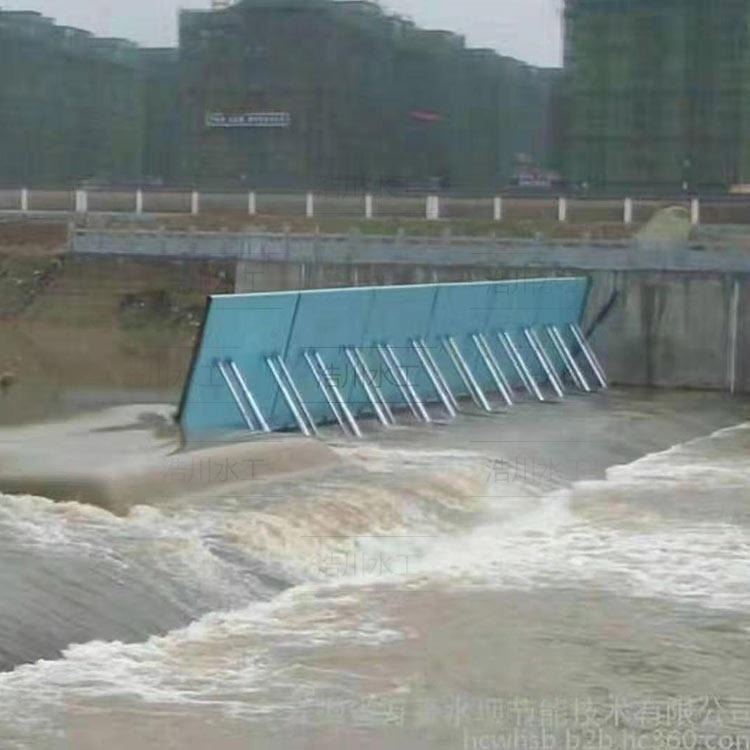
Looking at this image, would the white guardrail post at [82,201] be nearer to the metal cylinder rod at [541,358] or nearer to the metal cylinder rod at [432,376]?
the metal cylinder rod at [541,358]

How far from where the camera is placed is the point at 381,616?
45.5 feet

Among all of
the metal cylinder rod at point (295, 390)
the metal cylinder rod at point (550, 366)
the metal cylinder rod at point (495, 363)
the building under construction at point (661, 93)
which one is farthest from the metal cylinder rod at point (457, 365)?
the building under construction at point (661, 93)

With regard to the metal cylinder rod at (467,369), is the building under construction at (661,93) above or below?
above

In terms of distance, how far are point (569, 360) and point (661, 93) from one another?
32.7 metres

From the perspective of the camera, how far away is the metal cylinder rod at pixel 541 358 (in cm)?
3106

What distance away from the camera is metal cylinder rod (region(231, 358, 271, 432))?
2205cm

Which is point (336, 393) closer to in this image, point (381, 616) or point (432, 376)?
point (432, 376)

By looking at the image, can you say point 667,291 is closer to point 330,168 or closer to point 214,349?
point 214,349

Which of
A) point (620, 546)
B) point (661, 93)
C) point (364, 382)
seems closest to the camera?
point (620, 546)

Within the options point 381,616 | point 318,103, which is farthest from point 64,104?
point 381,616

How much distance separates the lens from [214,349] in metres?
21.9

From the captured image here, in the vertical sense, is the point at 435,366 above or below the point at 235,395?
below

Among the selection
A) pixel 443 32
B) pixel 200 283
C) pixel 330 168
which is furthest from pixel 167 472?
pixel 443 32

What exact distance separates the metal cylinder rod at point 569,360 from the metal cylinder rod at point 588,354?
49 cm
